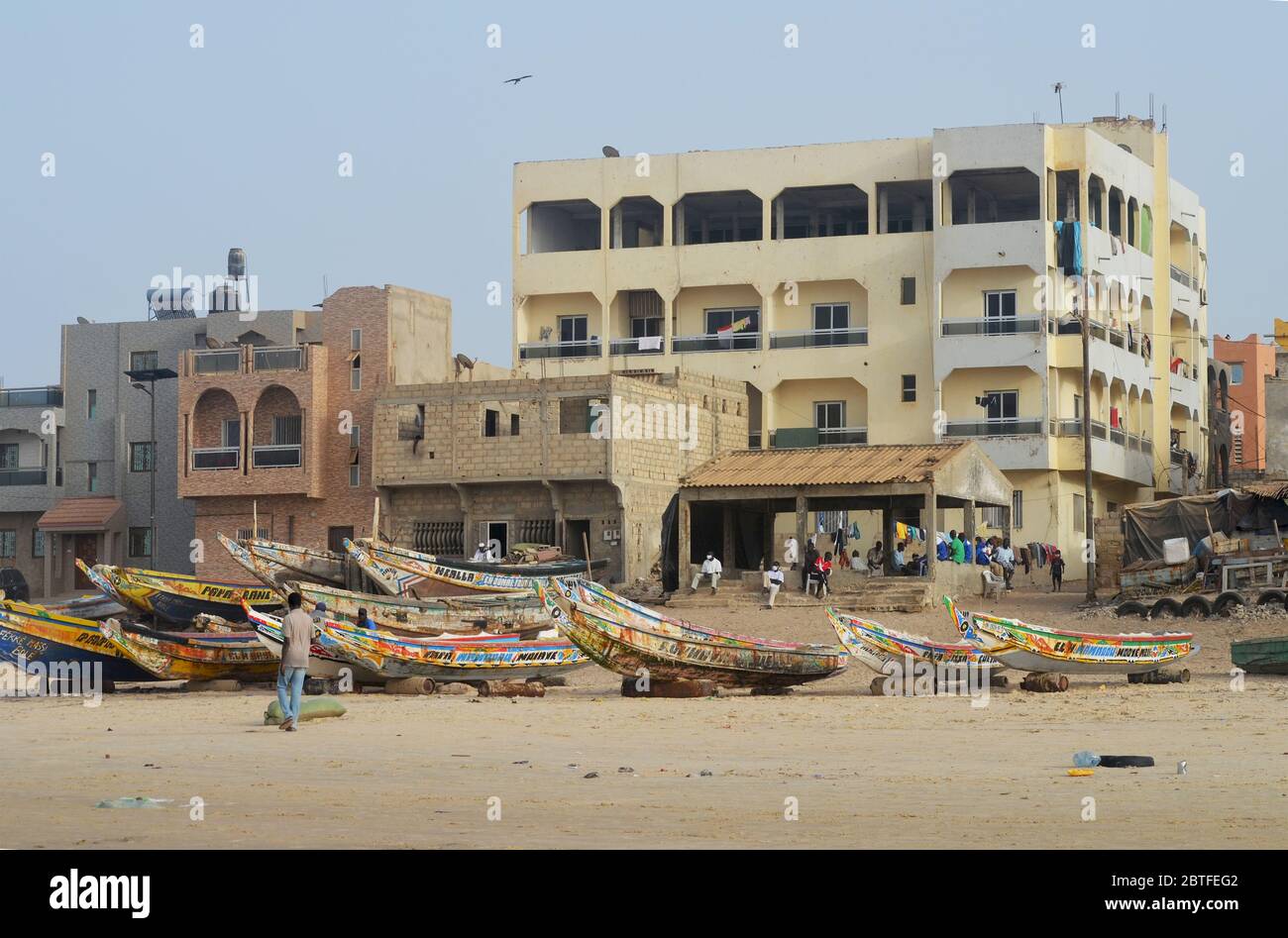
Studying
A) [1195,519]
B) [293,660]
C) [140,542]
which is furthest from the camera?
[140,542]

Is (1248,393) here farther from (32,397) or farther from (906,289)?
(32,397)

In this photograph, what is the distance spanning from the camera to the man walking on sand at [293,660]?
68.3ft

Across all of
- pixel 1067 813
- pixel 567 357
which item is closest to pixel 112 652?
pixel 1067 813

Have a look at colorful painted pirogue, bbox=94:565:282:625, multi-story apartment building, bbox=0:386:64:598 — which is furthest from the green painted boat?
multi-story apartment building, bbox=0:386:64:598

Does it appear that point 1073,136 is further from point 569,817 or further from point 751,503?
point 569,817

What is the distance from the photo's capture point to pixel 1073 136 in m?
52.7

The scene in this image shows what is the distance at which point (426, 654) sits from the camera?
88.8 feet

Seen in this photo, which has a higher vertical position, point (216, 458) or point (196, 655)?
point (216, 458)

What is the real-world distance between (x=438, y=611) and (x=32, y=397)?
100.0 ft

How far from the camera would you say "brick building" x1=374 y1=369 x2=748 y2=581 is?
4631cm

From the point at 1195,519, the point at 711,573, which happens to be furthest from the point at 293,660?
the point at 1195,519

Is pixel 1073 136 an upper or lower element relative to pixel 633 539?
upper

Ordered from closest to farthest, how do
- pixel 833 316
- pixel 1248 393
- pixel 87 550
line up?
pixel 833 316
pixel 87 550
pixel 1248 393
